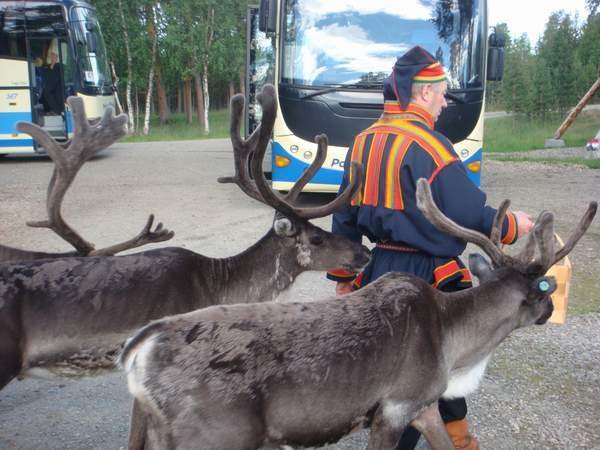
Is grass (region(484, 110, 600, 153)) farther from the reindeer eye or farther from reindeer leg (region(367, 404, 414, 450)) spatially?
reindeer leg (region(367, 404, 414, 450))

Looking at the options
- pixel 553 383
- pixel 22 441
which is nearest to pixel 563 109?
pixel 553 383

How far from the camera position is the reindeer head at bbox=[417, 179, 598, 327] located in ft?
10.8

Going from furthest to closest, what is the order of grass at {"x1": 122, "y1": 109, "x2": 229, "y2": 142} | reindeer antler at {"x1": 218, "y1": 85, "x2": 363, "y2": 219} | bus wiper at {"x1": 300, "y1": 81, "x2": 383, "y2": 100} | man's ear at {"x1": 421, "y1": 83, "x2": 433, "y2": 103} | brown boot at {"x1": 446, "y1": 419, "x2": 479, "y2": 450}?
1. grass at {"x1": 122, "y1": 109, "x2": 229, "y2": 142}
2. bus wiper at {"x1": 300, "y1": 81, "x2": 383, "y2": 100}
3. reindeer antler at {"x1": 218, "y1": 85, "x2": 363, "y2": 219}
4. brown boot at {"x1": 446, "y1": 419, "x2": 479, "y2": 450}
5. man's ear at {"x1": 421, "y1": 83, "x2": 433, "y2": 103}

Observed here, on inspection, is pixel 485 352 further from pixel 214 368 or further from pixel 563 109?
pixel 563 109

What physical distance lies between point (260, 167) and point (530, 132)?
2496cm

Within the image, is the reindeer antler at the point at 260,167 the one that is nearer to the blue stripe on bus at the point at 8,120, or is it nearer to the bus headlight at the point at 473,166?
the bus headlight at the point at 473,166

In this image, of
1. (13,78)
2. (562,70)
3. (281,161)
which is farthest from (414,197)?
(562,70)

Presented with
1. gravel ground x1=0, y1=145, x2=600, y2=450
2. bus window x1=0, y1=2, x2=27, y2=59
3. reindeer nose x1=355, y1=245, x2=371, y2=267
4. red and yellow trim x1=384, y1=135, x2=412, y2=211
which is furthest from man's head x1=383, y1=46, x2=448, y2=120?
bus window x1=0, y1=2, x2=27, y2=59

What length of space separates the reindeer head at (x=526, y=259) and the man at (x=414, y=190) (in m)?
0.12

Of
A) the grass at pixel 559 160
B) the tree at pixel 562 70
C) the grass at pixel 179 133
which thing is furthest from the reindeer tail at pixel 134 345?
the tree at pixel 562 70

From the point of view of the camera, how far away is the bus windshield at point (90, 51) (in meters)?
17.5

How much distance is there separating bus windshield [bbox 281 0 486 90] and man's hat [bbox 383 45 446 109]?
672cm

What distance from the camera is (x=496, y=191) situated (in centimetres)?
1284

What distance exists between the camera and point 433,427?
3199 millimetres
